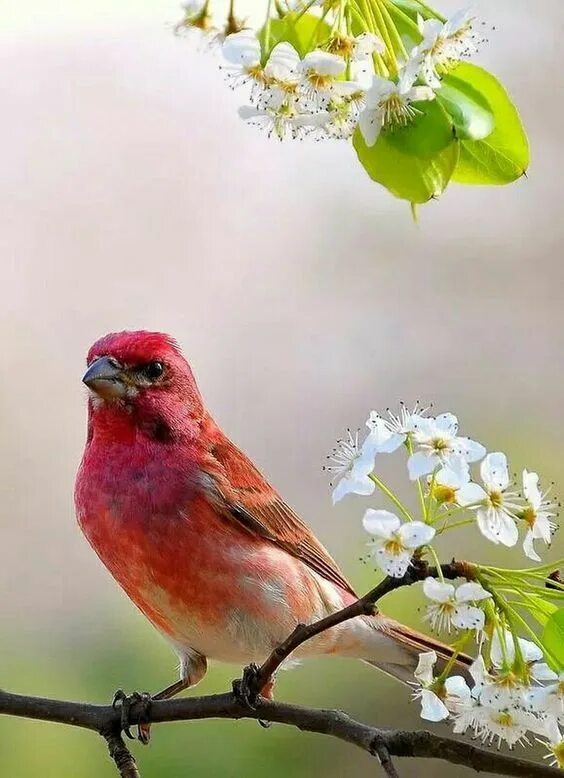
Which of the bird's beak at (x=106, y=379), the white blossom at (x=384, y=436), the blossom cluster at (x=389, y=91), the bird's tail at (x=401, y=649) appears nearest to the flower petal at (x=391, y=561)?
the white blossom at (x=384, y=436)

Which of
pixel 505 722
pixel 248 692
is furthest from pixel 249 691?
pixel 505 722

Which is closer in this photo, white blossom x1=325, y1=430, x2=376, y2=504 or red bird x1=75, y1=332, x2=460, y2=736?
white blossom x1=325, y1=430, x2=376, y2=504

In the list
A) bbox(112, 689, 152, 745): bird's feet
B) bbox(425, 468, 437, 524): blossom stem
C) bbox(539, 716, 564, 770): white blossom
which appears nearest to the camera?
bbox(425, 468, 437, 524): blossom stem

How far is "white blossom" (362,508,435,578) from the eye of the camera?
1.25 m

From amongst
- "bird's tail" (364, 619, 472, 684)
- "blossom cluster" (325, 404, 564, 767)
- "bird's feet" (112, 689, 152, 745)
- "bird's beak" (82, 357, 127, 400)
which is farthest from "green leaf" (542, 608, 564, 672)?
"bird's tail" (364, 619, 472, 684)

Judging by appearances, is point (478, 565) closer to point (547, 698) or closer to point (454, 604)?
point (454, 604)

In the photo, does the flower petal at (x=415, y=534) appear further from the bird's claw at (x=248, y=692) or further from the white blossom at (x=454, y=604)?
the bird's claw at (x=248, y=692)

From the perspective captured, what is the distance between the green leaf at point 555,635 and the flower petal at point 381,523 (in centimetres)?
18

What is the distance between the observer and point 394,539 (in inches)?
49.8

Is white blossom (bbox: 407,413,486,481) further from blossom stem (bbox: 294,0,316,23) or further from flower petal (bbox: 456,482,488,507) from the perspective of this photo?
blossom stem (bbox: 294,0,316,23)

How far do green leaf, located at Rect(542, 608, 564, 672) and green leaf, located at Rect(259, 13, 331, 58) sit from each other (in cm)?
61

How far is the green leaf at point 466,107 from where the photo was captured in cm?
121

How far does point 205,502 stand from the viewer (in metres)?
2.19

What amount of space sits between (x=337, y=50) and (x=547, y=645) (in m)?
0.62
